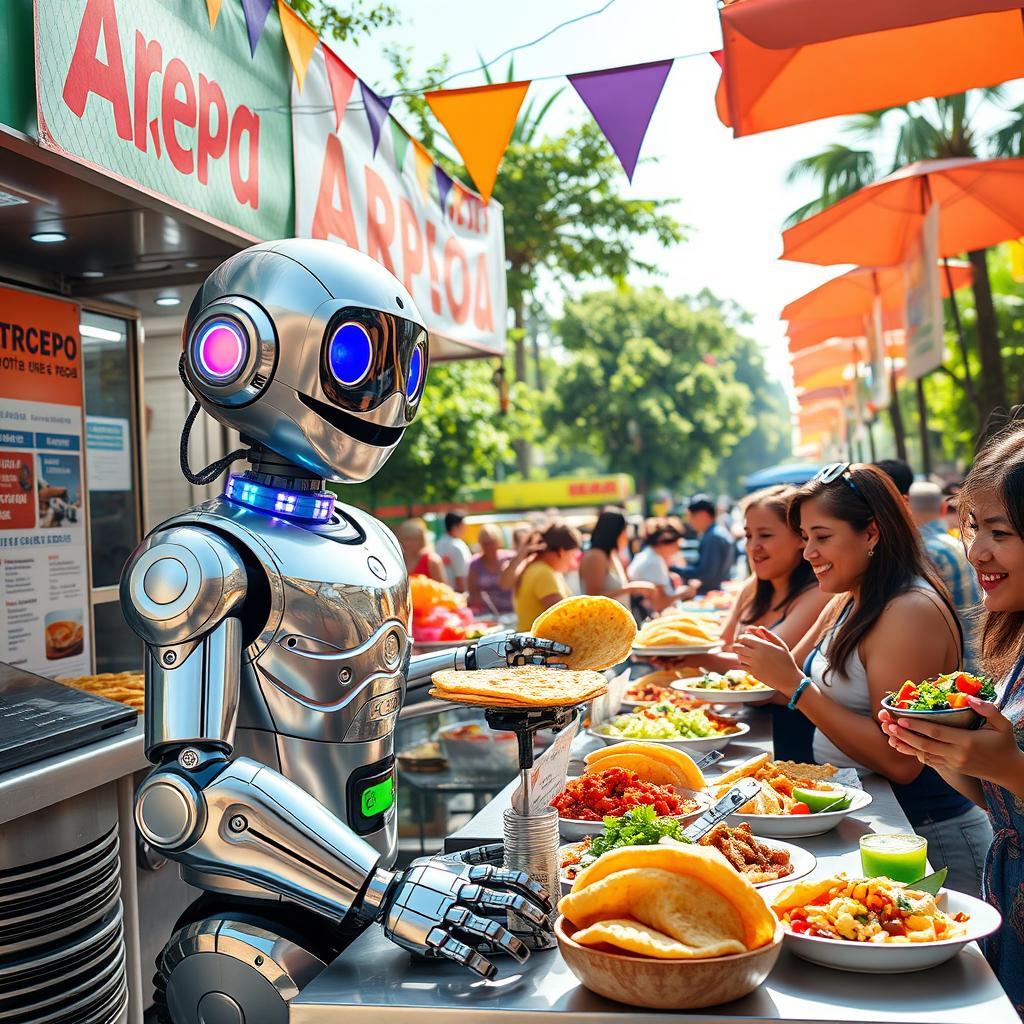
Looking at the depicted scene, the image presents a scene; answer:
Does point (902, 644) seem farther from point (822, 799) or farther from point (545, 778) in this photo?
point (545, 778)

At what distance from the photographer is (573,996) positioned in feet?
5.64

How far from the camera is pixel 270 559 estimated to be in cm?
234

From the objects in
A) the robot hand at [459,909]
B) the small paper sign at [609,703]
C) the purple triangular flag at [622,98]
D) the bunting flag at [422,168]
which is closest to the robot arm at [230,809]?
the robot hand at [459,909]

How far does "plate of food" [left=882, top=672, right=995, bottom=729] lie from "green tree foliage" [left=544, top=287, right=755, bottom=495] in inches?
1741

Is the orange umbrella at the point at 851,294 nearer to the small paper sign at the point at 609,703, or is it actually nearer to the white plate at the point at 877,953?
the small paper sign at the point at 609,703

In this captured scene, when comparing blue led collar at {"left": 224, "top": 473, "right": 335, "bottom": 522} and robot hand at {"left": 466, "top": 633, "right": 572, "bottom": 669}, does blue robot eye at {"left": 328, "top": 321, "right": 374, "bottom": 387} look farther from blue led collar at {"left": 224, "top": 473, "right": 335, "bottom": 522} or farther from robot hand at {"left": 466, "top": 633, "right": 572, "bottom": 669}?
robot hand at {"left": 466, "top": 633, "right": 572, "bottom": 669}

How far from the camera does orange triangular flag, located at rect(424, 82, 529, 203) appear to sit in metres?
4.33

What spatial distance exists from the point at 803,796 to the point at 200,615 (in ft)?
4.95

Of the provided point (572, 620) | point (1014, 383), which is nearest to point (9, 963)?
point (572, 620)

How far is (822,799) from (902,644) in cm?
79

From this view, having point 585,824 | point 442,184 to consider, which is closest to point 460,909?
point 585,824

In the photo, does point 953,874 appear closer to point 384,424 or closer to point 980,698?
point 980,698

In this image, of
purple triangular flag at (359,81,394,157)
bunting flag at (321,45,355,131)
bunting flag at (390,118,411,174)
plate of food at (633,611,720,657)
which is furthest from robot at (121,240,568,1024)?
bunting flag at (390,118,411,174)

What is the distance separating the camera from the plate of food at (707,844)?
2.00 m
